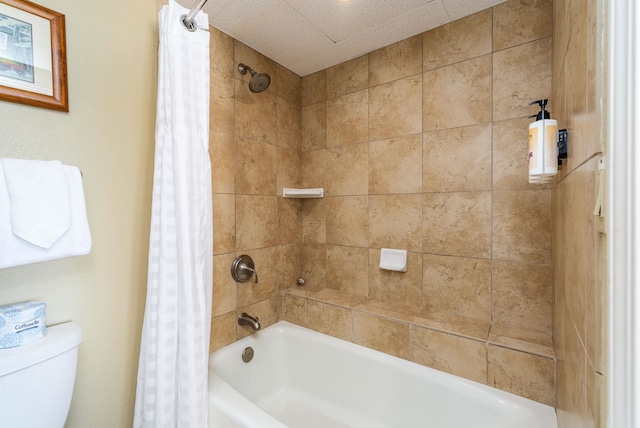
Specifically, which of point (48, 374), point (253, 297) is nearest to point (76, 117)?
point (48, 374)

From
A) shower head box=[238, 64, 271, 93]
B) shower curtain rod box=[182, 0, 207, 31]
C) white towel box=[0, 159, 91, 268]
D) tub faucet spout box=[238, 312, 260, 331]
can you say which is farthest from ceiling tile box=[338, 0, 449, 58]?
tub faucet spout box=[238, 312, 260, 331]

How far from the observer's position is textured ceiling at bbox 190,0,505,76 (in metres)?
1.36

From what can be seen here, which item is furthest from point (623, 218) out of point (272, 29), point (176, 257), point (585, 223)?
point (272, 29)

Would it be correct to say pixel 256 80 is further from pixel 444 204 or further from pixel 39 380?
pixel 39 380

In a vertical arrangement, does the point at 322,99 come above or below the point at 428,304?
above

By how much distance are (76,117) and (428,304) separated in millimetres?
1895

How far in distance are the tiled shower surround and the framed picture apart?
2.13 feet

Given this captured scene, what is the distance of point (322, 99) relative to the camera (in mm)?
1999

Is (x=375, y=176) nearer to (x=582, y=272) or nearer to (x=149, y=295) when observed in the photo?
(x=582, y=272)

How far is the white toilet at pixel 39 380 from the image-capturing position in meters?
0.72

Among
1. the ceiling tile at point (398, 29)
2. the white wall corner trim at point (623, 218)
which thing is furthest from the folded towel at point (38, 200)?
the ceiling tile at point (398, 29)

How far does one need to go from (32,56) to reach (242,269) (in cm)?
123

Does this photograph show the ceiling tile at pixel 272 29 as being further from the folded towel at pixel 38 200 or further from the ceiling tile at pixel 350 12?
the folded towel at pixel 38 200

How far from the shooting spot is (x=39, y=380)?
0.77 metres
